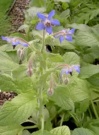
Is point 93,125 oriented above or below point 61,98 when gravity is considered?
below

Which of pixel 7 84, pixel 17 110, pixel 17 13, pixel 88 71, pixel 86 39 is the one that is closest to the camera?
pixel 17 110

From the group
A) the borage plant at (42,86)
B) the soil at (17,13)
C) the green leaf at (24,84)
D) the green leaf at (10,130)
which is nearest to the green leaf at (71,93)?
the borage plant at (42,86)

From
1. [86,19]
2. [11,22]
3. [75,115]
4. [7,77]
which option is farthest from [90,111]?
[11,22]

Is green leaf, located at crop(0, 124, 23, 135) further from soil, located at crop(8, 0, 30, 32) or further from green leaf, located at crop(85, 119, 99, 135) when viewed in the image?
soil, located at crop(8, 0, 30, 32)

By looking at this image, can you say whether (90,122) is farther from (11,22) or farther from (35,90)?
(11,22)

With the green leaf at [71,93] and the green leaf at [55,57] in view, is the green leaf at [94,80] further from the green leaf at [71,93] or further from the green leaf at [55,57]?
the green leaf at [55,57]

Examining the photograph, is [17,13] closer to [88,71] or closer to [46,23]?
[88,71]

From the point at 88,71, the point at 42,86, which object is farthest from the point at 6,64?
the point at 88,71
